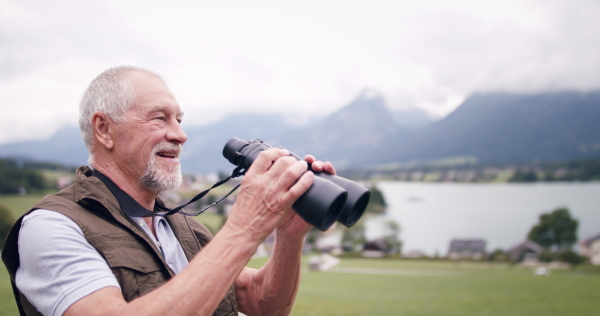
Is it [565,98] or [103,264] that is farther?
[565,98]

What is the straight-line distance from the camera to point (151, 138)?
1.49 m

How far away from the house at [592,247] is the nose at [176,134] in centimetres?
6165

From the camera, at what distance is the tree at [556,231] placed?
50.7 m

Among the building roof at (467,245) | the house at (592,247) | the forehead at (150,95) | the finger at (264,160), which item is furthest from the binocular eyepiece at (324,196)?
the house at (592,247)

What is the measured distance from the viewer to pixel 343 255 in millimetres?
53750

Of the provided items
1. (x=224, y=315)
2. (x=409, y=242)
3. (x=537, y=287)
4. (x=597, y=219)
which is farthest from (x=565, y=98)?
(x=224, y=315)

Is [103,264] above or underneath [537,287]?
above

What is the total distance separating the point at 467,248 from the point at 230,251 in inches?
2399

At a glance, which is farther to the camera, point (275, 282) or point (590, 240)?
point (590, 240)

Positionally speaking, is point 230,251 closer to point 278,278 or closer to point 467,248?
point 278,278

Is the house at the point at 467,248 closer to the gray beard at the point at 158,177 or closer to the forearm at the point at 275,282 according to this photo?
the forearm at the point at 275,282

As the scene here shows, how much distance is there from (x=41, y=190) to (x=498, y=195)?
98.4 metres

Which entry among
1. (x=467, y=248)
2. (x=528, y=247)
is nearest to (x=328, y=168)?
(x=528, y=247)

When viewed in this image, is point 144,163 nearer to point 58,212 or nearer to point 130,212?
point 130,212
